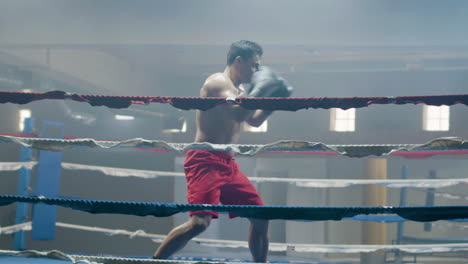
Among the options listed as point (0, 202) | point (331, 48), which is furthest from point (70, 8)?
point (0, 202)

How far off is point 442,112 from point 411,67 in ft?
3.97

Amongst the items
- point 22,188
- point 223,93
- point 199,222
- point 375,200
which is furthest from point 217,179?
point 375,200

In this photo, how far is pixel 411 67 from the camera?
7816 millimetres

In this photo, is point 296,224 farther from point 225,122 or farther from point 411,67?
point 225,122

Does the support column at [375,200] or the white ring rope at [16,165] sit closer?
the white ring rope at [16,165]

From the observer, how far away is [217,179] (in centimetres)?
160

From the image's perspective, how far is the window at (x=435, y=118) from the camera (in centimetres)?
697

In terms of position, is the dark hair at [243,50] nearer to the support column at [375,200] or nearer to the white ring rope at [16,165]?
the white ring rope at [16,165]

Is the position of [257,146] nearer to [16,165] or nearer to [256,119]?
[256,119]

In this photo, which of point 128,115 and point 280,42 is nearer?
point 128,115

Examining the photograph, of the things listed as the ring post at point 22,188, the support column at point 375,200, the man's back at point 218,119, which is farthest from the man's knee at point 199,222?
the support column at point 375,200

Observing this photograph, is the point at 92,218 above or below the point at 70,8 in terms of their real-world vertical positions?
below

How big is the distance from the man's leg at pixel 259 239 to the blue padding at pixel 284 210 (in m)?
0.68

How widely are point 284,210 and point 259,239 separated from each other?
0.72 metres
